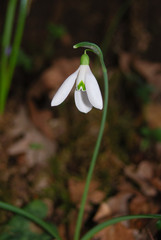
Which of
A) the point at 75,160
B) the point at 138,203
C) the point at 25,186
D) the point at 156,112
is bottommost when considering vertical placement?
the point at 138,203

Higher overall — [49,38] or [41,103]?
[49,38]

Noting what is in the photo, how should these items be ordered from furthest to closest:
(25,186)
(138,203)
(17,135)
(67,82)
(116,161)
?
(17,135) → (116,161) → (25,186) → (138,203) → (67,82)

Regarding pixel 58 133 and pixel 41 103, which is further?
pixel 41 103

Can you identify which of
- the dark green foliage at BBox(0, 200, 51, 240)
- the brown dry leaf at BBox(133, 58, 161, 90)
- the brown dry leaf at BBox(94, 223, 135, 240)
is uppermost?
the brown dry leaf at BBox(133, 58, 161, 90)

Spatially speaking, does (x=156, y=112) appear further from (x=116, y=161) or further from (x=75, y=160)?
(x=75, y=160)

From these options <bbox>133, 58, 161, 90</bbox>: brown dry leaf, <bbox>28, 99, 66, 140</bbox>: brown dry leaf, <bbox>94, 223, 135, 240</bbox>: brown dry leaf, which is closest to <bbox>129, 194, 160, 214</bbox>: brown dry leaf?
<bbox>94, 223, 135, 240</bbox>: brown dry leaf

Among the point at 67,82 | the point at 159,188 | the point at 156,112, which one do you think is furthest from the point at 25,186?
the point at 156,112

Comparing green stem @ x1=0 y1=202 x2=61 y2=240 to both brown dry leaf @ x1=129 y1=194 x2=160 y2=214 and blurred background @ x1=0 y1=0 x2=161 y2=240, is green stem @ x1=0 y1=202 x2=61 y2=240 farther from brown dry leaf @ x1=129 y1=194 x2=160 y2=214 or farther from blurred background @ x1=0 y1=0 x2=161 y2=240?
brown dry leaf @ x1=129 y1=194 x2=160 y2=214
